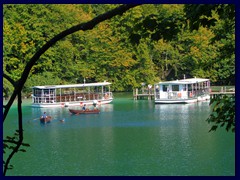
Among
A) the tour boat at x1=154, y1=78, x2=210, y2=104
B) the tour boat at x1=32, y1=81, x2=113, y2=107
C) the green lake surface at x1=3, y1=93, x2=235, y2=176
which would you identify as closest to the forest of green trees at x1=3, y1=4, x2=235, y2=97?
the tour boat at x1=32, y1=81, x2=113, y2=107

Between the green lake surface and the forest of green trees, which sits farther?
the forest of green trees

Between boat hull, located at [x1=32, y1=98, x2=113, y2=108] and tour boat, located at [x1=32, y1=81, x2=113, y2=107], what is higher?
tour boat, located at [x1=32, y1=81, x2=113, y2=107]

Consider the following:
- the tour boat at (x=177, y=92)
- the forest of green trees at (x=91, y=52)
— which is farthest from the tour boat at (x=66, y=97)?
A: the tour boat at (x=177, y=92)

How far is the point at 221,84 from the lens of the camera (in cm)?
2866

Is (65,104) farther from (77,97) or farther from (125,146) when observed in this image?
(125,146)

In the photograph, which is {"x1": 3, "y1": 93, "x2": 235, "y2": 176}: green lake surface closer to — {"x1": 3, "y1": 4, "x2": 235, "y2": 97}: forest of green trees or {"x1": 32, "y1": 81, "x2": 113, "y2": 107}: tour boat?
{"x1": 32, "y1": 81, "x2": 113, "y2": 107}: tour boat

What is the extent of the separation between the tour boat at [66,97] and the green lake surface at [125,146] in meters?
3.32

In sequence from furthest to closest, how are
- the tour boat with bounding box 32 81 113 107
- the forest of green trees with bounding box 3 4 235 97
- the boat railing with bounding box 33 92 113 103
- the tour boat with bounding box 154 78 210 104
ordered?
the forest of green trees with bounding box 3 4 235 97
the tour boat with bounding box 154 78 210 104
the boat railing with bounding box 33 92 113 103
the tour boat with bounding box 32 81 113 107

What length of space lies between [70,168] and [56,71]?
644 inches

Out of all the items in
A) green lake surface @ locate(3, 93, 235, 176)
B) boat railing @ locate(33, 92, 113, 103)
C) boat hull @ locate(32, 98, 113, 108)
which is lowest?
green lake surface @ locate(3, 93, 235, 176)

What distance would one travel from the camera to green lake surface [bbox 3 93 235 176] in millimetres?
9758

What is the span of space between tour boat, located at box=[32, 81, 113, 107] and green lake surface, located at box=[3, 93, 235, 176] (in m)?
3.32

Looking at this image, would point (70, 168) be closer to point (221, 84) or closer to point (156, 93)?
point (156, 93)

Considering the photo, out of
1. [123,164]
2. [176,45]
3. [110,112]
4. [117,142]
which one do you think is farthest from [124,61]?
[123,164]
